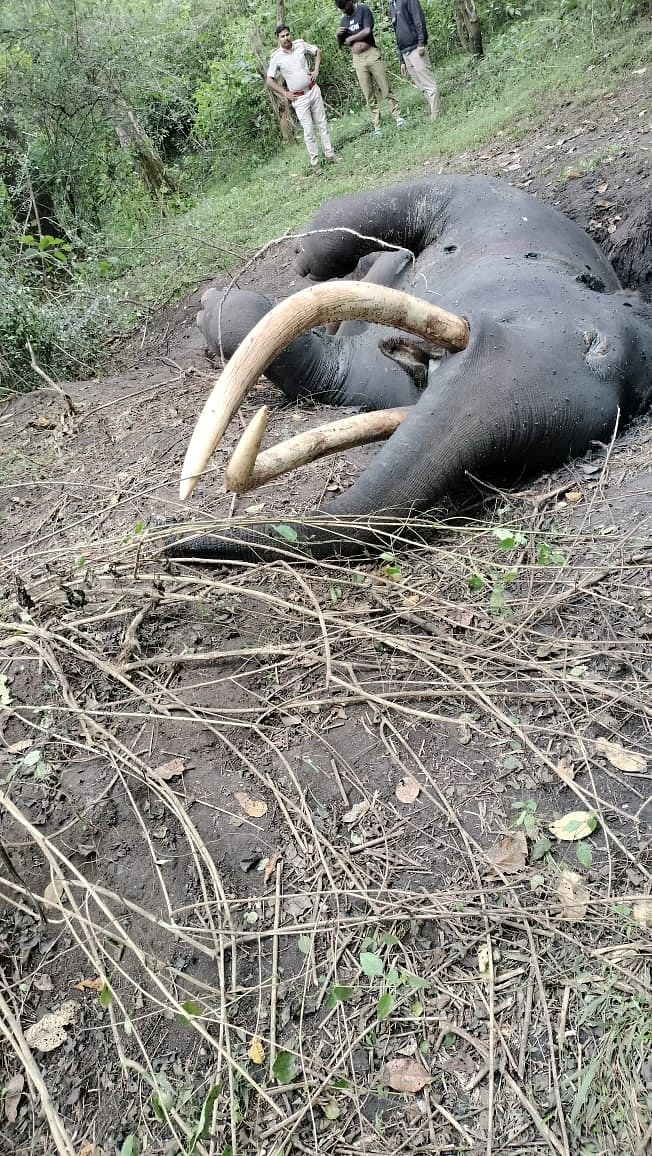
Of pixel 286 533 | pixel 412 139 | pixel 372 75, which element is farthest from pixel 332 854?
pixel 372 75

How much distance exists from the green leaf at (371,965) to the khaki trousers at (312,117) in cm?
1053

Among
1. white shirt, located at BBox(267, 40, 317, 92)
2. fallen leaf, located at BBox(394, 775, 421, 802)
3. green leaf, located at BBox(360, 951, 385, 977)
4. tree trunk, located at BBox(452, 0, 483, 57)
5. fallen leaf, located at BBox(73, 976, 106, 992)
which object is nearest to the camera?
green leaf, located at BBox(360, 951, 385, 977)

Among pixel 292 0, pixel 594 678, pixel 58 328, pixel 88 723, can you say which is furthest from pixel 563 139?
pixel 292 0

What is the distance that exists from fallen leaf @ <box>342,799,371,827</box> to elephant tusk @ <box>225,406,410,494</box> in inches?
39.3

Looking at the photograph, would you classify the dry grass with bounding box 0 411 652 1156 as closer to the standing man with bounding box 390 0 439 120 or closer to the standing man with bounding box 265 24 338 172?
the standing man with bounding box 390 0 439 120

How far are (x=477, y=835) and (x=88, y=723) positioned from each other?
1077 mm

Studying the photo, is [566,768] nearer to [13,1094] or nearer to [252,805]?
[252,805]

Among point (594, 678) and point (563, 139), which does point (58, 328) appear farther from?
point (594, 678)

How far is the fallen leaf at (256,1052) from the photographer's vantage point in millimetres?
1657

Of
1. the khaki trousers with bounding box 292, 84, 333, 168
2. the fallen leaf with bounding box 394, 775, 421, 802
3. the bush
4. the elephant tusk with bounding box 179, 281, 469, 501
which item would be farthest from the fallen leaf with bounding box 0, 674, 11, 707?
the khaki trousers with bounding box 292, 84, 333, 168

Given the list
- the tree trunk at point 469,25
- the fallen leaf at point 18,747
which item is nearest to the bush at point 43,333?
the fallen leaf at point 18,747

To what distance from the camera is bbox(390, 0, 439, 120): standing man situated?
964cm

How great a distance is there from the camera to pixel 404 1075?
1.61m

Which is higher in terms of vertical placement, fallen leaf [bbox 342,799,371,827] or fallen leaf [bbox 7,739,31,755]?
fallen leaf [bbox 7,739,31,755]
